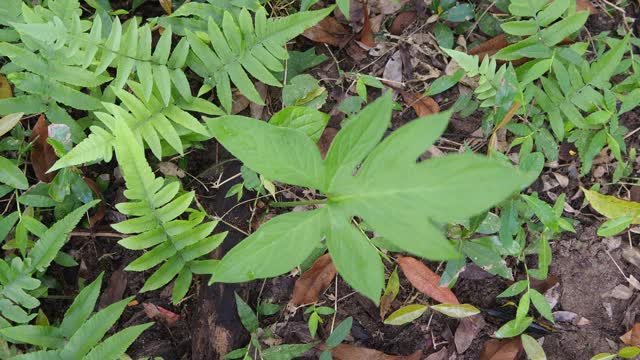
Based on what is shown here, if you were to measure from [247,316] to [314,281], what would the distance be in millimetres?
327

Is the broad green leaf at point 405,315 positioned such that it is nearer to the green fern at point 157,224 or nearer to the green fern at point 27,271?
the green fern at point 157,224

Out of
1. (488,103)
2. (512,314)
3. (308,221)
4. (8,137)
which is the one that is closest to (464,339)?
(512,314)

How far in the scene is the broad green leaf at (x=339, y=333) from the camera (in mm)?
2436

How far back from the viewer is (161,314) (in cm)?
262

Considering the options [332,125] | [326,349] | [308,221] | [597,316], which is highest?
[308,221]

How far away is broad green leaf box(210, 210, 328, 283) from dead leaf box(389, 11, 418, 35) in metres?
1.67

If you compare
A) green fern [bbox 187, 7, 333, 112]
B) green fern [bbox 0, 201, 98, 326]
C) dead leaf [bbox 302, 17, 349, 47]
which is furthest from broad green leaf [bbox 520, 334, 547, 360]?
green fern [bbox 0, 201, 98, 326]

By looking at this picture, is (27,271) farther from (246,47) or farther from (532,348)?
(532,348)

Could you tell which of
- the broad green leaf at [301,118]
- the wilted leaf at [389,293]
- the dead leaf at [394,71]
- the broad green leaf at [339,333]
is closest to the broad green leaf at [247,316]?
the broad green leaf at [339,333]

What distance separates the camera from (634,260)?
2.67m

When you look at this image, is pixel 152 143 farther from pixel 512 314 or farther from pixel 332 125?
pixel 512 314

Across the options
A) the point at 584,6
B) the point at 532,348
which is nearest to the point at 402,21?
the point at 584,6

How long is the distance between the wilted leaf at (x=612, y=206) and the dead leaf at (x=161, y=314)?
1.96m

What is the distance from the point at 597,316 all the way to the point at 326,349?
1.26m
